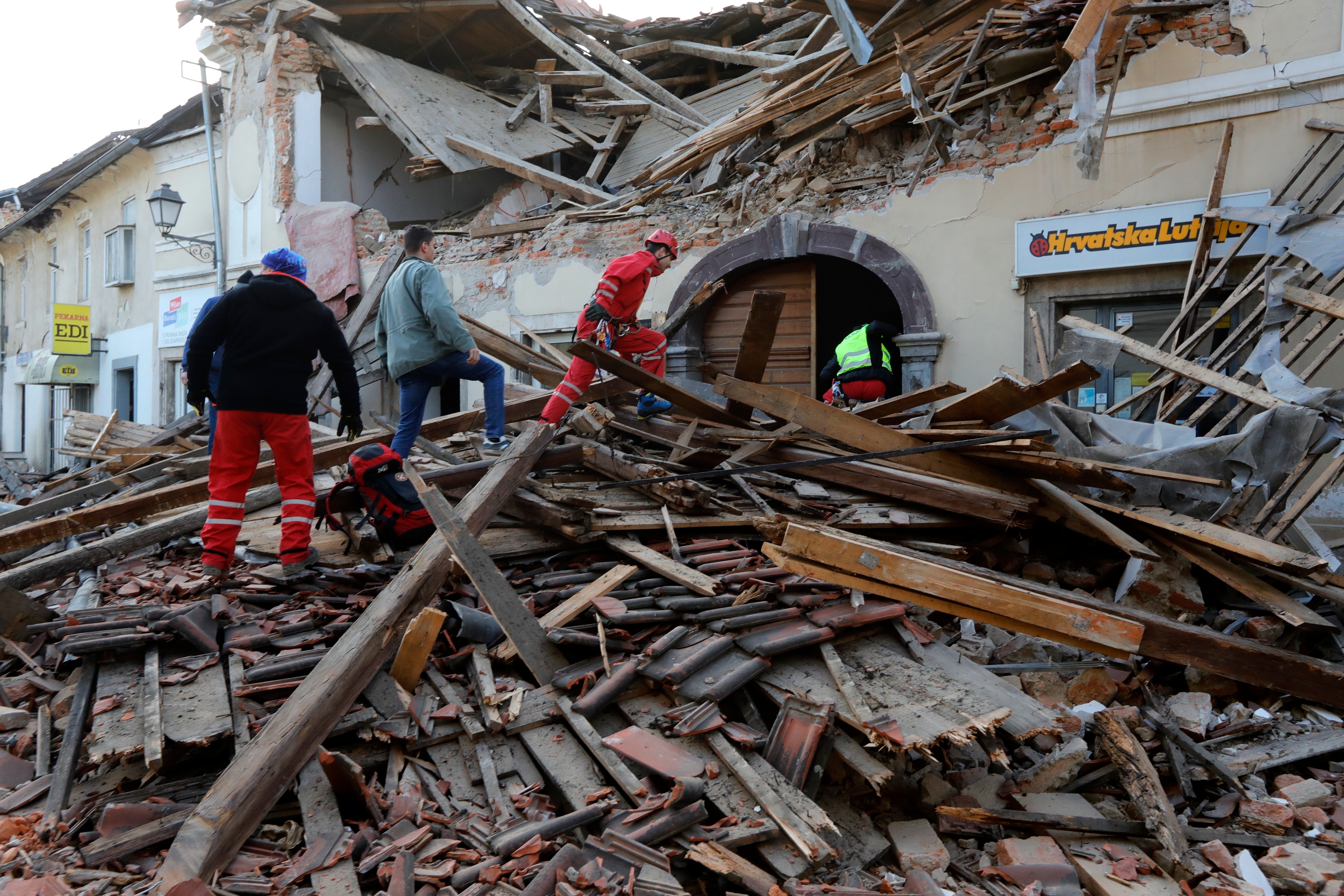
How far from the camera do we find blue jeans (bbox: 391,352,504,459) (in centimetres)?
559

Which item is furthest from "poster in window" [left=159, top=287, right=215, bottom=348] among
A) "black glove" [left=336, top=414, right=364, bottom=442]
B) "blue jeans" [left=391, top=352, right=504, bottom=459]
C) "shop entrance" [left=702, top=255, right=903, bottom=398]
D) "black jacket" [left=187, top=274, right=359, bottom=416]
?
"black jacket" [left=187, top=274, right=359, bottom=416]

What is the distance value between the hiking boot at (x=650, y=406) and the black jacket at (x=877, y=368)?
6.20ft

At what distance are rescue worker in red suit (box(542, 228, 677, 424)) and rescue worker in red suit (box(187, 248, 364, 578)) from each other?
1.78 m

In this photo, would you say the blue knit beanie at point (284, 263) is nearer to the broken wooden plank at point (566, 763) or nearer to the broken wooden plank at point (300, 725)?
the broken wooden plank at point (300, 725)

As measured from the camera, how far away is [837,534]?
3568 mm

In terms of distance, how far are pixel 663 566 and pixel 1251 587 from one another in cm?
318

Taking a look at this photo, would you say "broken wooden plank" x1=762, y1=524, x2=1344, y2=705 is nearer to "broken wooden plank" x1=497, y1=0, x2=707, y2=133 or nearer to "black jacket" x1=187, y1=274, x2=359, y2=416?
"black jacket" x1=187, y1=274, x2=359, y2=416

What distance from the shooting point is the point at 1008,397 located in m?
5.17

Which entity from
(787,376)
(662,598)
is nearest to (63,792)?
(662,598)

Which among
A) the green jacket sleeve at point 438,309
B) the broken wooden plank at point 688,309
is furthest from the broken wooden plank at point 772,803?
the broken wooden plank at point 688,309

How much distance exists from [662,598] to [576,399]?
2.29 meters

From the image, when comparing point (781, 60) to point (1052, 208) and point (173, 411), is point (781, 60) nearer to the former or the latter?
point (1052, 208)

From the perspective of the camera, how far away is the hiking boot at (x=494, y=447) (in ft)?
19.9

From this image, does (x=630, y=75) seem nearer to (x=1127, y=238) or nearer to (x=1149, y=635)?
(x=1127, y=238)
